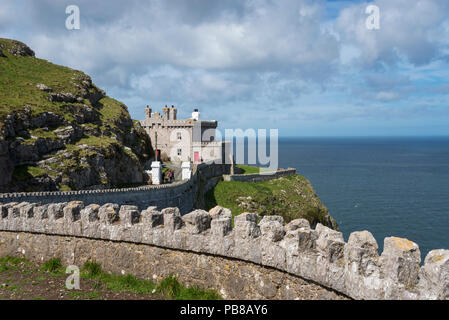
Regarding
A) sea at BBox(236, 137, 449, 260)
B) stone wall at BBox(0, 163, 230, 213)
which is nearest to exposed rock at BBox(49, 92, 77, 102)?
stone wall at BBox(0, 163, 230, 213)

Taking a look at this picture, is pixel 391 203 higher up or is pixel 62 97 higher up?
pixel 62 97

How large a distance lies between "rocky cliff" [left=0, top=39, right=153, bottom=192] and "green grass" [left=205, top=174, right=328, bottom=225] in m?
10.9

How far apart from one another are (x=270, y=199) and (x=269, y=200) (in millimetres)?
345

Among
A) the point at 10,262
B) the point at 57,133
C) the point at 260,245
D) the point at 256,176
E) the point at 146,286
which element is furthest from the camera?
the point at 256,176

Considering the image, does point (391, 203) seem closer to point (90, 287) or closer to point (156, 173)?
point (156, 173)

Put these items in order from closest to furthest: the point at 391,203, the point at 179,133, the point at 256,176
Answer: the point at 256,176 → the point at 179,133 → the point at 391,203

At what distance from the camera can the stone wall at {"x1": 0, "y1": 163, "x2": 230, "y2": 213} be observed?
66.9ft

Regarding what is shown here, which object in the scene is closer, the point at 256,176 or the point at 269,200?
the point at 269,200

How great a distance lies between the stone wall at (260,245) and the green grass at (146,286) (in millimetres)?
304

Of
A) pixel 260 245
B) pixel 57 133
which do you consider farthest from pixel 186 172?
pixel 260 245

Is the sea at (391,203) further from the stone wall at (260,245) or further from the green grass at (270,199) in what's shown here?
the stone wall at (260,245)

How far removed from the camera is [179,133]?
66250 millimetres
